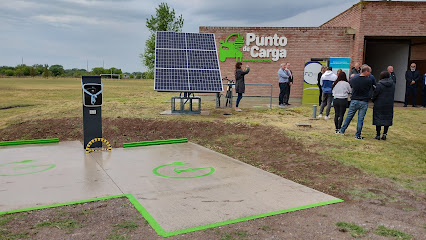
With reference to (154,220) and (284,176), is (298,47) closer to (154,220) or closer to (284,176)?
(284,176)

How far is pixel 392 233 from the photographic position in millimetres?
3689

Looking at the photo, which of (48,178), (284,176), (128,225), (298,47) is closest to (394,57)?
(298,47)

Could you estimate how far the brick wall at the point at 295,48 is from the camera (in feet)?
63.2

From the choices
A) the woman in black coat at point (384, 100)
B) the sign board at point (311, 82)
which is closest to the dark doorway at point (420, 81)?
the sign board at point (311, 82)

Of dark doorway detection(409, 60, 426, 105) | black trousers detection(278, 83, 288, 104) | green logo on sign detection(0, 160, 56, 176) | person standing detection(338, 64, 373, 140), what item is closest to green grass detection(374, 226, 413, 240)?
green logo on sign detection(0, 160, 56, 176)

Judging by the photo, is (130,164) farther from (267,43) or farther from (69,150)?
(267,43)

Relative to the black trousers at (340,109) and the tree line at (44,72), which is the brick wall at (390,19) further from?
the tree line at (44,72)

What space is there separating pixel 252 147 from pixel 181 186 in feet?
10.8

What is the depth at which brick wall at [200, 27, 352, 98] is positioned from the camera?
1927 cm

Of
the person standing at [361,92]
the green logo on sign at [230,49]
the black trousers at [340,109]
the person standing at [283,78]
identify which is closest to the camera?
the person standing at [361,92]

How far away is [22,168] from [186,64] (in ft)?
25.9

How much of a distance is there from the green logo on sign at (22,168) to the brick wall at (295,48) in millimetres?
14477

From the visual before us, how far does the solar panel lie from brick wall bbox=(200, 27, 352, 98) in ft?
17.6

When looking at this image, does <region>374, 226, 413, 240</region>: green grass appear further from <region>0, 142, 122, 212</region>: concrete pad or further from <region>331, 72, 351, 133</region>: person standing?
<region>331, 72, 351, 133</region>: person standing
